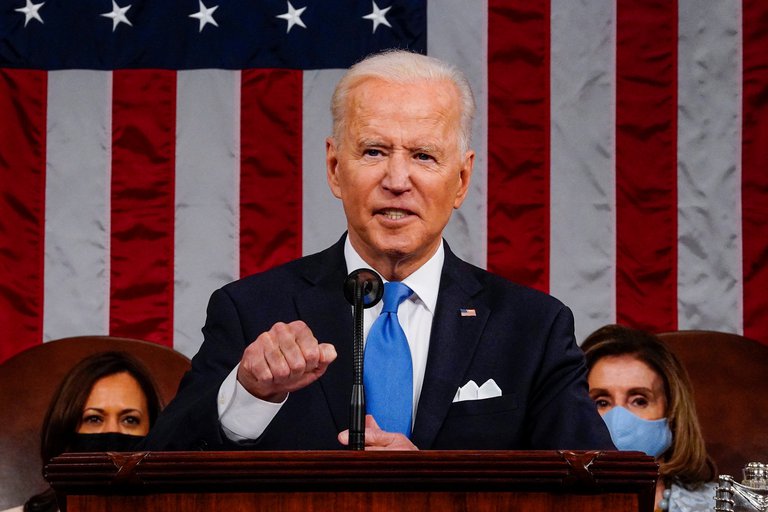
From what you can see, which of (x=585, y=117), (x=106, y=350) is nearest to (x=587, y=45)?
(x=585, y=117)

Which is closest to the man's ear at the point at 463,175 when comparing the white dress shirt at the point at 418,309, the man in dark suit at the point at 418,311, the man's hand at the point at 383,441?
the man in dark suit at the point at 418,311

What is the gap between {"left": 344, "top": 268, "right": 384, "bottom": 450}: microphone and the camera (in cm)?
191

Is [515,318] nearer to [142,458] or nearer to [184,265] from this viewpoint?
[142,458]

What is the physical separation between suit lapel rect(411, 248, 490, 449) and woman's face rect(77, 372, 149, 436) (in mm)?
1729

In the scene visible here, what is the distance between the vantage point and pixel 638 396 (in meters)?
4.01

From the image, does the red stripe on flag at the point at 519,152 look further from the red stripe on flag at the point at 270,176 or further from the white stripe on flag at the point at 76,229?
the white stripe on flag at the point at 76,229

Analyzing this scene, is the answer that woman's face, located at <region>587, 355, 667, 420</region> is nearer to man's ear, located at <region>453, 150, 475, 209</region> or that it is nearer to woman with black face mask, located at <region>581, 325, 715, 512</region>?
woman with black face mask, located at <region>581, 325, 715, 512</region>

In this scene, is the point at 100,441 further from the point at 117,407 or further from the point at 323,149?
the point at 323,149

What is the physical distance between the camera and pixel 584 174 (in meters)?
4.68

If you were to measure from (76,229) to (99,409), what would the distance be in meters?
0.88

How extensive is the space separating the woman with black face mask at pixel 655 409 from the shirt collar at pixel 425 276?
1362 millimetres

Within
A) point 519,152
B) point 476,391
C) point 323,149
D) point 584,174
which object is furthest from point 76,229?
point 476,391

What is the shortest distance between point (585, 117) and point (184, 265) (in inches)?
64.8

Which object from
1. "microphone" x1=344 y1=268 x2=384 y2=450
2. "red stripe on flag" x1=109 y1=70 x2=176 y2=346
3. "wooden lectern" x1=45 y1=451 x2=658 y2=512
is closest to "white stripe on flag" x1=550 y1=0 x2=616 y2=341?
"red stripe on flag" x1=109 y1=70 x2=176 y2=346
